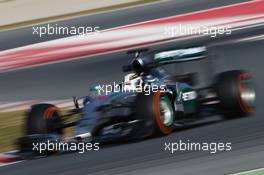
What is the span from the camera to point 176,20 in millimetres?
15398

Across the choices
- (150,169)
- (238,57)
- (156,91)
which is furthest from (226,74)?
(238,57)

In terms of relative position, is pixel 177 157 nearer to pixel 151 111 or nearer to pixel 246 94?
pixel 151 111

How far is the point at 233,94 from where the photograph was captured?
8219 mm

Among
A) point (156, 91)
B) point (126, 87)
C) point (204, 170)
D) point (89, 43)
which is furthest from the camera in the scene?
point (89, 43)

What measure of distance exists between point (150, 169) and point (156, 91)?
3.47 ft

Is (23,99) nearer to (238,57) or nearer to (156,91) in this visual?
(238,57)

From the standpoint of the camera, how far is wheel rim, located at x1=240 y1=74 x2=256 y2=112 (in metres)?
8.36

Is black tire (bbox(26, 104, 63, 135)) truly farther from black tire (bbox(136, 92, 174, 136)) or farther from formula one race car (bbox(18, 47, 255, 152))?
black tire (bbox(136, 92, 174, 136))

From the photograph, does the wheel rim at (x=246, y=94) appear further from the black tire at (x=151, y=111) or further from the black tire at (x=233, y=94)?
the black tire at (x=151, y=111)

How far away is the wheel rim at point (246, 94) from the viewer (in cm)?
836

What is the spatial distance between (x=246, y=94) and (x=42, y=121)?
2.37 m

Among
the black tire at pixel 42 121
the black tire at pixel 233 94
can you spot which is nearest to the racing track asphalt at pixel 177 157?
the black tire at pixel 233 94

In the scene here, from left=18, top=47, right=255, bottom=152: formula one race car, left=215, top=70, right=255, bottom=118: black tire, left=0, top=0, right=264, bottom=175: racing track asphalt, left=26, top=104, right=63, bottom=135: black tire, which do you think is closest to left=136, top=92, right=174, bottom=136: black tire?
left=18, top=47, right=255, bottom=152: formula one race car

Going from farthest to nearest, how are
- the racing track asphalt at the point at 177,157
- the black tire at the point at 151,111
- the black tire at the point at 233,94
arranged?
the black tire at the point at 233,94, the black tire at the point at 151,111, the racing track asphalt at the point at 177,157
